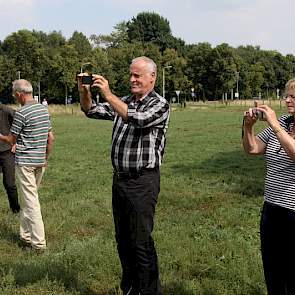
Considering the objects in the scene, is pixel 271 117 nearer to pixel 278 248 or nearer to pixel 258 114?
pixel 258 114

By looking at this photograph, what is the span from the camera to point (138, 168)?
445cm

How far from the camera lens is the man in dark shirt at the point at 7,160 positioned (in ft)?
27.1

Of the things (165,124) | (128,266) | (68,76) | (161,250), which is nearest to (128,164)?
(165,124)

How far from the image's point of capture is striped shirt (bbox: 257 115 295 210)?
12.5ft

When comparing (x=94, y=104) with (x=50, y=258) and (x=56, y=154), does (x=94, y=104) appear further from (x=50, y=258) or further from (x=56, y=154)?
(x=56, y=154)

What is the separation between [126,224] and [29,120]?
251 cm

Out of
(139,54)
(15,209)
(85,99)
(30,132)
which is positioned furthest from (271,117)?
(139,54)

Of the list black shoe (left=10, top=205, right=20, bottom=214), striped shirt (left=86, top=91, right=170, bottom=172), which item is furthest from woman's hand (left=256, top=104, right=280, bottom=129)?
black shoe (left=10, top=205, right=20, bottom=214)

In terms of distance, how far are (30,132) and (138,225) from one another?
2.62 meters

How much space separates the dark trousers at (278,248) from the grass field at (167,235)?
1006mm

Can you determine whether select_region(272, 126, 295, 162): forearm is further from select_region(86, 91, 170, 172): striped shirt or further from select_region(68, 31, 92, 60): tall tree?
select_region(68, 31, 92, 60): tall tree

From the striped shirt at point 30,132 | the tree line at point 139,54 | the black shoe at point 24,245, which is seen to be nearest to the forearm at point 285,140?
the striped shirt at point 30,132

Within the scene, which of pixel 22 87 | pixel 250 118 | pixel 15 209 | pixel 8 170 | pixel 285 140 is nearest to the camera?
pixel 285 140

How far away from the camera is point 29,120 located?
255 inches
